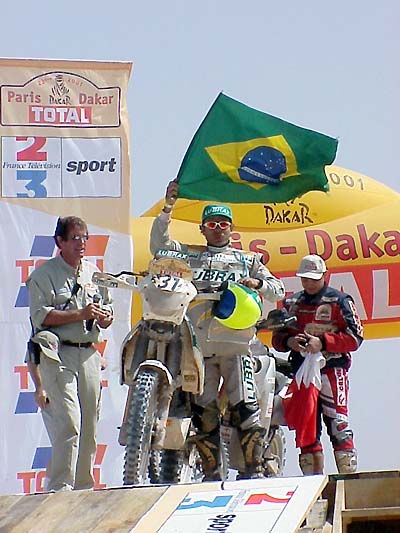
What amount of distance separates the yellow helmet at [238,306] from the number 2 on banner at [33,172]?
14.5ft

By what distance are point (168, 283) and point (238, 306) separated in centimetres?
49

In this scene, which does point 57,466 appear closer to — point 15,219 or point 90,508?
point 90,508

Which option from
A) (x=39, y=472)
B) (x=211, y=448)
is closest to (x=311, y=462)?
(x=211, y=448)

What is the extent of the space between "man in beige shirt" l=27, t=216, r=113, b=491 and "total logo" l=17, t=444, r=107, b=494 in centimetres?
363

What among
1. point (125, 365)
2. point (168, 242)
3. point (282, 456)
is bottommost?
point (282, 456)

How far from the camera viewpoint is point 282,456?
11.7 m

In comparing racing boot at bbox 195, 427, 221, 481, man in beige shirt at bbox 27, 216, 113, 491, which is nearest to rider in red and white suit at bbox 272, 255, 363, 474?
racing boot at bbox 195, 427, 221, 481

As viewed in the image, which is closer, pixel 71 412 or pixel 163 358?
pixel 71 412

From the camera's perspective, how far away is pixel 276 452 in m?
11.6

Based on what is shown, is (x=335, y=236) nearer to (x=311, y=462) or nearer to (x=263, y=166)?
(x=263, y=166)

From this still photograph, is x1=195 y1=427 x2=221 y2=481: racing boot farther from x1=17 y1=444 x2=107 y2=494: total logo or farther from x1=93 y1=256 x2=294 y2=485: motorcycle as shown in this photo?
x1=17 y1=444 x2=107 y2=494: total logo

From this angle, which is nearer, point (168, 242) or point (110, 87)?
point (168, 242)

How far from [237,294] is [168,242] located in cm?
72

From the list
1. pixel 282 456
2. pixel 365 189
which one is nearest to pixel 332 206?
pixel 365 189
